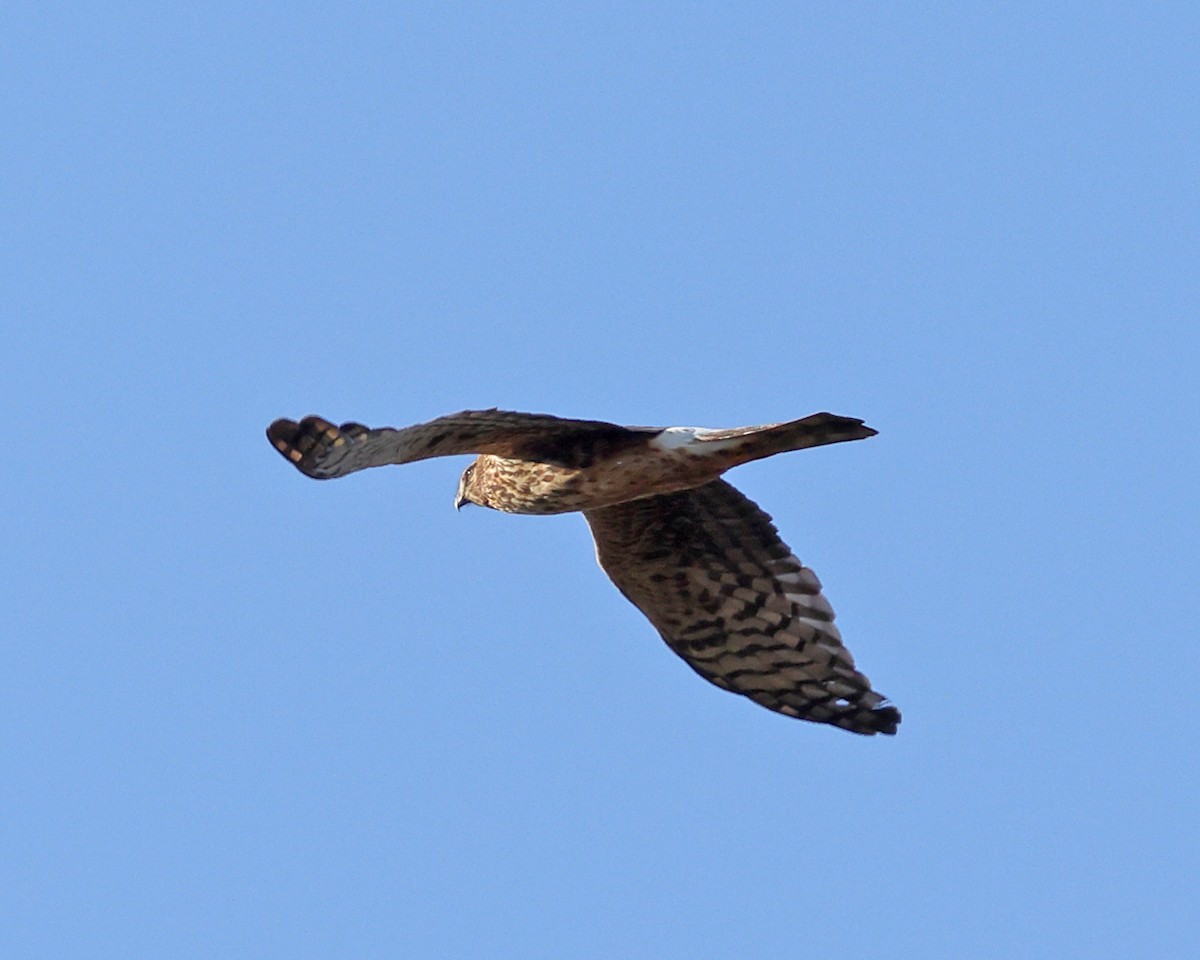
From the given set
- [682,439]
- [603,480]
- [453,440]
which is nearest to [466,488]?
[603,480]

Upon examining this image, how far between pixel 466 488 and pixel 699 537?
150cm

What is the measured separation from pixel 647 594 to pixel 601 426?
7.00 feet

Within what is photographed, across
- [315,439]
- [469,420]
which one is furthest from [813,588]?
[315,439]

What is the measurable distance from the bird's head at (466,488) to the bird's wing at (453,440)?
93cm

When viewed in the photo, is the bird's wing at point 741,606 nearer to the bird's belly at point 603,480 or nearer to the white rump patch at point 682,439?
the bird's belly at point 603,480

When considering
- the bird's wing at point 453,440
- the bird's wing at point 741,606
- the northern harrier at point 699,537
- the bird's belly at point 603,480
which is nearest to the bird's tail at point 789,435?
the northern harrier at point 699,537

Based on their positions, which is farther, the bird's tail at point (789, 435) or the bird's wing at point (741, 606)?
the bird's wing at point (741, 606)

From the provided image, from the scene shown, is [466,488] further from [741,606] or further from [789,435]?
[789,435]

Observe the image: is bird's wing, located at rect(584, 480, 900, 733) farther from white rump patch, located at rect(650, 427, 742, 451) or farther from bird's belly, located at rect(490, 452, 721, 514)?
white rump patch, located at rect(650, 427, 742, 451)

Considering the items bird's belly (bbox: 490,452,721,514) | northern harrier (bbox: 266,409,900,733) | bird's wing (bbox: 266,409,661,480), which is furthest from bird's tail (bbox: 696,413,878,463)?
bird's wing (bbox: 266,409,661,480)

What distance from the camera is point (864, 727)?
1341 centimetres

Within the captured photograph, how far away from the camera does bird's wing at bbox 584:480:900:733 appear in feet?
42.8

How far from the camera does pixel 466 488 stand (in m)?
12.9

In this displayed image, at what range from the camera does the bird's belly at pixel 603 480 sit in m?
11.8
